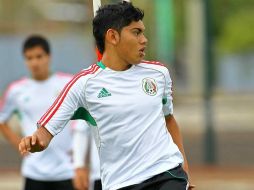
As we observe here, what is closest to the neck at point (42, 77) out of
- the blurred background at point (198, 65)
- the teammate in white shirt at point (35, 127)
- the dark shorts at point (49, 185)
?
the teammate in white shirt at point (35, 127)

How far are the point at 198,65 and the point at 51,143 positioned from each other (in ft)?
33.6

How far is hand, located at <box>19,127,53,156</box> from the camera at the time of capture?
19.9ft

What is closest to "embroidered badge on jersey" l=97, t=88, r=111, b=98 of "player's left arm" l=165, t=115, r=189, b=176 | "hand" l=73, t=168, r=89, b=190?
"player's left arm" l=165, t=115, r=189, b=176

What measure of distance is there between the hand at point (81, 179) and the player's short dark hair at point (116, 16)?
109 inches

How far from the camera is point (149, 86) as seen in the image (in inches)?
253

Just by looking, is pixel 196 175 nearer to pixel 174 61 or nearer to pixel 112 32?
pixel 174 61

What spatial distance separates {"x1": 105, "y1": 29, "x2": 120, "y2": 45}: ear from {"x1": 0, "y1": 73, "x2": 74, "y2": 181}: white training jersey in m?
3.07

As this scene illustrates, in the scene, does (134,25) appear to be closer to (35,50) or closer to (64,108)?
(64,108)

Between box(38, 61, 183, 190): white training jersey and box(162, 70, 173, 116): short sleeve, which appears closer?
box(38, 61, 183, 190): white training jersey

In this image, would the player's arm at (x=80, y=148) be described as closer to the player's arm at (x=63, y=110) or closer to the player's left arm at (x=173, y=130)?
the player's left arm at (x=173, y=130)

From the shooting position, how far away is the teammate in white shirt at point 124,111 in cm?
632

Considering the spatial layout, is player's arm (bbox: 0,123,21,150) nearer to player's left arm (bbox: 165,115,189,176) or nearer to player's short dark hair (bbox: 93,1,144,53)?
player's left arm (bbox: 165,115,189,176)

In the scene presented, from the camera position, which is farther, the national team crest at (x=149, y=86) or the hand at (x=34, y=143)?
the national team crest at (x=149, y=86)

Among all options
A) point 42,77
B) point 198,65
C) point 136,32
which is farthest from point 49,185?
point 198,65
